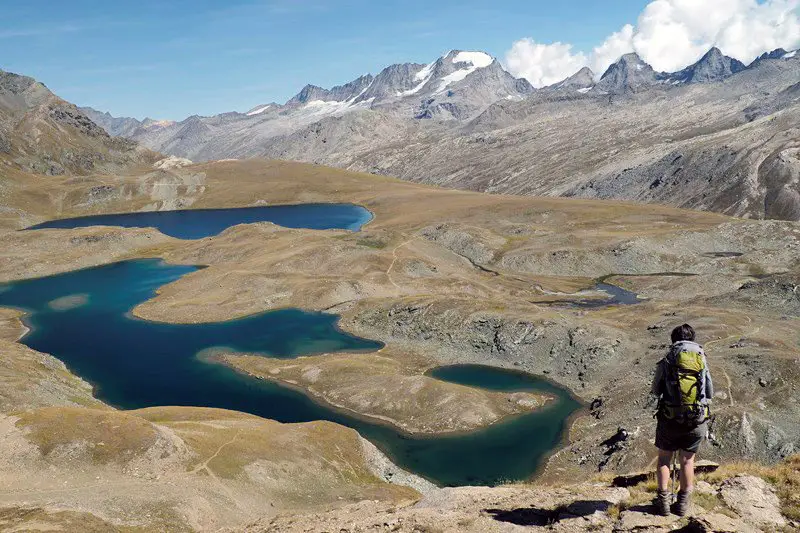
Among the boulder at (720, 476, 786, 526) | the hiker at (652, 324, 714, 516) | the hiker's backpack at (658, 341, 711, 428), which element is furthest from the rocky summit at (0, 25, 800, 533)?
the hiker's backpack at (658, 341, 711, 428)

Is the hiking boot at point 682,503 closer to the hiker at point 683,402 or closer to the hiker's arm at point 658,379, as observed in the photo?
the hiker at point 683,402

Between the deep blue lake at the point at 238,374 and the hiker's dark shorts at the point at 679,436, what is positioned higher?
the hiker's dark shorts at the point at 679,436

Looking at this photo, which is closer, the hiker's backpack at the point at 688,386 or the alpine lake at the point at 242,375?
the hiker's backpack at the point at 688,386

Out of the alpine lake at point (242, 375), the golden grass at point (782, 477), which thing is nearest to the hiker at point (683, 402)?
the golden grass at point (782, 477)

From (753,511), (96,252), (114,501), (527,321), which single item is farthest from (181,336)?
(753,511)

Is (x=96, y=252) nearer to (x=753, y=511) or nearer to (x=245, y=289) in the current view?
(x=245, y=289)

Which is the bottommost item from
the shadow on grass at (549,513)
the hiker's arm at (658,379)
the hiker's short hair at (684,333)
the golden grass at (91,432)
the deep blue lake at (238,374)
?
the deep blue lake at (238,374)

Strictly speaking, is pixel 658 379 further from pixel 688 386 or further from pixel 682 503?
pixel 682 503

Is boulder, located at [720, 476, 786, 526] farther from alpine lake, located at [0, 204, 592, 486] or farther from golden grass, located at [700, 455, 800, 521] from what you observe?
alpine lake, located at [0, 204, 592, 486]
